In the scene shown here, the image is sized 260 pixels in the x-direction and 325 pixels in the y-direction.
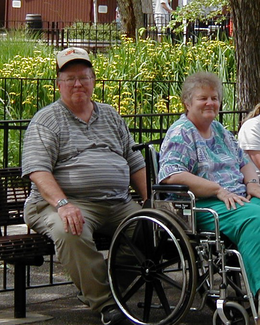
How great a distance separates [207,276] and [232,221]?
0.32 meters

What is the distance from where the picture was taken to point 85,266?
4.70m

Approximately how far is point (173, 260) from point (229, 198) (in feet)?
1.50

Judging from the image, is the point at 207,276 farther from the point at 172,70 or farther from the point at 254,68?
the point at 172,70

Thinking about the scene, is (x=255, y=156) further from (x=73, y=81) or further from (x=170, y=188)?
(x=73, y=81)

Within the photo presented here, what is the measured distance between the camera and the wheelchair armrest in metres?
4.51

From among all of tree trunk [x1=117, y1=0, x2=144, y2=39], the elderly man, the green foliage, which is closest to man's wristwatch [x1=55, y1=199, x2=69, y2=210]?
the elderly man

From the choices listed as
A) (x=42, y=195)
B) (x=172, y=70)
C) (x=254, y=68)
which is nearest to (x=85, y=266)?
(x=42, y=195)

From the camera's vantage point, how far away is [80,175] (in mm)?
4910

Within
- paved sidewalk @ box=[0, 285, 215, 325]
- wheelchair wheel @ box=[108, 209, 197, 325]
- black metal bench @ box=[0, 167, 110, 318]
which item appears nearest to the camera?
wheelchair wheel @ box=[108, 209, 197, 325]

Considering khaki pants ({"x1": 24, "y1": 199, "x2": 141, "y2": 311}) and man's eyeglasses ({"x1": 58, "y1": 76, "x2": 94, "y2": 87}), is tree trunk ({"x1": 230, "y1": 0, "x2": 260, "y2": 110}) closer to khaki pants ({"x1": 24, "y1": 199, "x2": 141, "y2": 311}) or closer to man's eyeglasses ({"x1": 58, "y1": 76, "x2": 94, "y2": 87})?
man's eyeglasses ({"x1": 58, "y1": 76, "x2": 94, "y2": 87})

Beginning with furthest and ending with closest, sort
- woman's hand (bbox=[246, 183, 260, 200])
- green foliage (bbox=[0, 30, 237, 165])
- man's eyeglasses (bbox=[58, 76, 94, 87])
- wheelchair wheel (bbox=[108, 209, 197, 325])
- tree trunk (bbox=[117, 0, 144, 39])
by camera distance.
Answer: tree trunk (bbox=[117, 0, 144, 39]) < green foliage (bbox=[0, 30, 237, 165]) < man's eyeglasses (bbox=[58, 76, 94, 87]) < woman's hand (bbox=[246, 183, 260, 200]) < wheelchair wheel (bbox=[108, 209, 197, 325])

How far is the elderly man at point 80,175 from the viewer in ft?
15.4

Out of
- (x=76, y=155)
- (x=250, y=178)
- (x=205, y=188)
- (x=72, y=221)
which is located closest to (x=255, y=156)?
(x=250, y=178)

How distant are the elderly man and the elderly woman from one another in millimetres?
426
